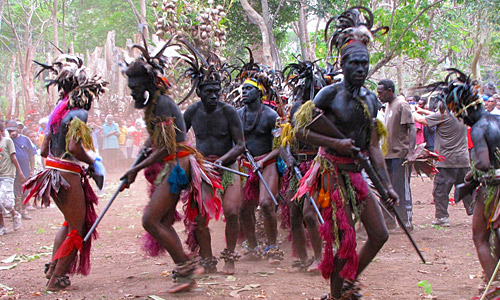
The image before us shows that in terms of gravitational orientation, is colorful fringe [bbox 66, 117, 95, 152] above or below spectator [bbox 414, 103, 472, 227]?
above

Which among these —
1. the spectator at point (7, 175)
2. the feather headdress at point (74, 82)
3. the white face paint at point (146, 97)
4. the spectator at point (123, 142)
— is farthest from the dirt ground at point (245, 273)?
the spectator at point (123, 142)

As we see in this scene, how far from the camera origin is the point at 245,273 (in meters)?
6.28

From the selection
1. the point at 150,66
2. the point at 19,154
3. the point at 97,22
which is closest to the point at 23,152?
→ the point at 19,154

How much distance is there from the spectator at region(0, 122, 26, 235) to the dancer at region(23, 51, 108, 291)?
14.9 ft

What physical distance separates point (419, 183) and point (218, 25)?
7207 millimetres

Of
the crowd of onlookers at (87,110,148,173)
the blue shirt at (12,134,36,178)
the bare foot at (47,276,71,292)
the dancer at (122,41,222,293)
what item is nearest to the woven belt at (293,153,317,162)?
the dancer at (122,41,222,293)

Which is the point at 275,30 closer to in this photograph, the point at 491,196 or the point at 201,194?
the point at 201,194

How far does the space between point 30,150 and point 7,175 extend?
64.3 inches

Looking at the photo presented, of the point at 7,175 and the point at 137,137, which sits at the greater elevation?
the point at 137,137

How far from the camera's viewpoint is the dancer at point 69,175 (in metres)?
5.67

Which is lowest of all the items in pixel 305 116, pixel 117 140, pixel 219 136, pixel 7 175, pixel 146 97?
pixel 7 175

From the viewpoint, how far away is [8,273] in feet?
22.4

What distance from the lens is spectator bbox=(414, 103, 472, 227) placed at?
9242 mm

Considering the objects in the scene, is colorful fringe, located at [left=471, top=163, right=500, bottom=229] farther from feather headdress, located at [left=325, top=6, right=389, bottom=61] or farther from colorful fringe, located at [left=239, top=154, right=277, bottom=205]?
colorful fringe, located at [left=239, top=154, right=277, bottom=205]
